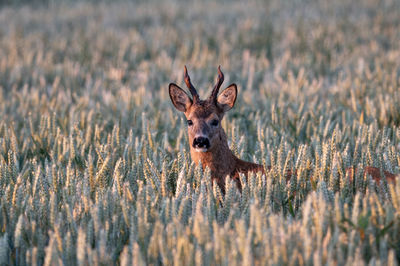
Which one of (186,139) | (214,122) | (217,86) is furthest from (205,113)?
(186,139)

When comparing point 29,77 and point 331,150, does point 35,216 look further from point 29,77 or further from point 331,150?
point 29,77

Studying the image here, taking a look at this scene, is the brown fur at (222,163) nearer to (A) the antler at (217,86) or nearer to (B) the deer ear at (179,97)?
(A) the antler at (217,86)

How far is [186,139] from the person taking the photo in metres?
5.71

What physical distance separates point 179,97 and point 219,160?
83 centimetres

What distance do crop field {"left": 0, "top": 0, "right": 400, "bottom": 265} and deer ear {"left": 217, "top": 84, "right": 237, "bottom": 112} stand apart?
13.7 inches

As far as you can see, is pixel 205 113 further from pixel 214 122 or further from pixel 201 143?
pixel 201 143

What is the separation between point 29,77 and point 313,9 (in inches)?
406

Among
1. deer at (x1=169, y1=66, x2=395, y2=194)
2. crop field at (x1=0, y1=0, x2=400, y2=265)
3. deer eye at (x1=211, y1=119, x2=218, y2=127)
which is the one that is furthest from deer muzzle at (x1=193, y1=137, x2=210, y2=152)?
deer eye at (x1=211, y1=119, x2=218, y2=127)

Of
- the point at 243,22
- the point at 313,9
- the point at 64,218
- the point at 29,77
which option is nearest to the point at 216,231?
the point at 64,218

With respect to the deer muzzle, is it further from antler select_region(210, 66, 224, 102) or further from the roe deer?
antler select_region(210, 66, 224, 102)

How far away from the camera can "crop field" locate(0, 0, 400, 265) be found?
3068mm

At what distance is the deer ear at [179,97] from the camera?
16.8ft

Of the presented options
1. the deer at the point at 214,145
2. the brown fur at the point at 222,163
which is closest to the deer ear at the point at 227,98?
the deer at the point at 214,145

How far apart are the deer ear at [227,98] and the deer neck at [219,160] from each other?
0.43m
